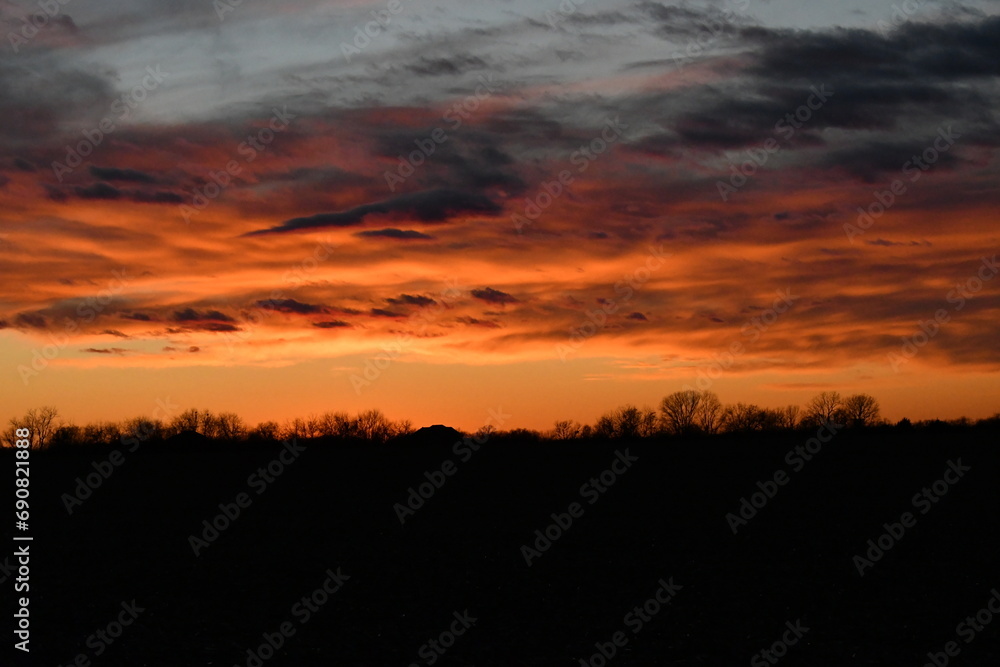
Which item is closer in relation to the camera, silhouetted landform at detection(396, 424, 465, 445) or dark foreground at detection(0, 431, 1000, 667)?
dark foreground at detection(0, 431, 1000, 667)

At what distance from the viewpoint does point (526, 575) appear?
34.6 meters

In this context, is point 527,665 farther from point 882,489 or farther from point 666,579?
point 882,489

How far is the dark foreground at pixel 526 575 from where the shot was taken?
25.4 metres

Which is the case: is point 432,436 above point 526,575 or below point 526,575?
below

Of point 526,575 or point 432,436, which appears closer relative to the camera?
point 526,575

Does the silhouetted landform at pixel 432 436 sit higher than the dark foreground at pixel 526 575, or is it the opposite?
the dark foreground at pixel 526 575

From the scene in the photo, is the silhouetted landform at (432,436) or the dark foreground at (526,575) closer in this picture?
the dark foreground at (526,575)

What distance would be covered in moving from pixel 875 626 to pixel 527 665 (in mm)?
10947

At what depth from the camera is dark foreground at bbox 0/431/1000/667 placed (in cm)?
2541

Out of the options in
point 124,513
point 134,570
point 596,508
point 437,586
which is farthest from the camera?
point 124,513

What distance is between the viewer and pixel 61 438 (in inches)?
7416

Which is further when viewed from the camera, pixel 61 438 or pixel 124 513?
pixel 61 438

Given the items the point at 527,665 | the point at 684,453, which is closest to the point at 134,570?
the point at 527,665

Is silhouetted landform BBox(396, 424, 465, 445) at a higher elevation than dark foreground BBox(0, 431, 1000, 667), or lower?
lower
